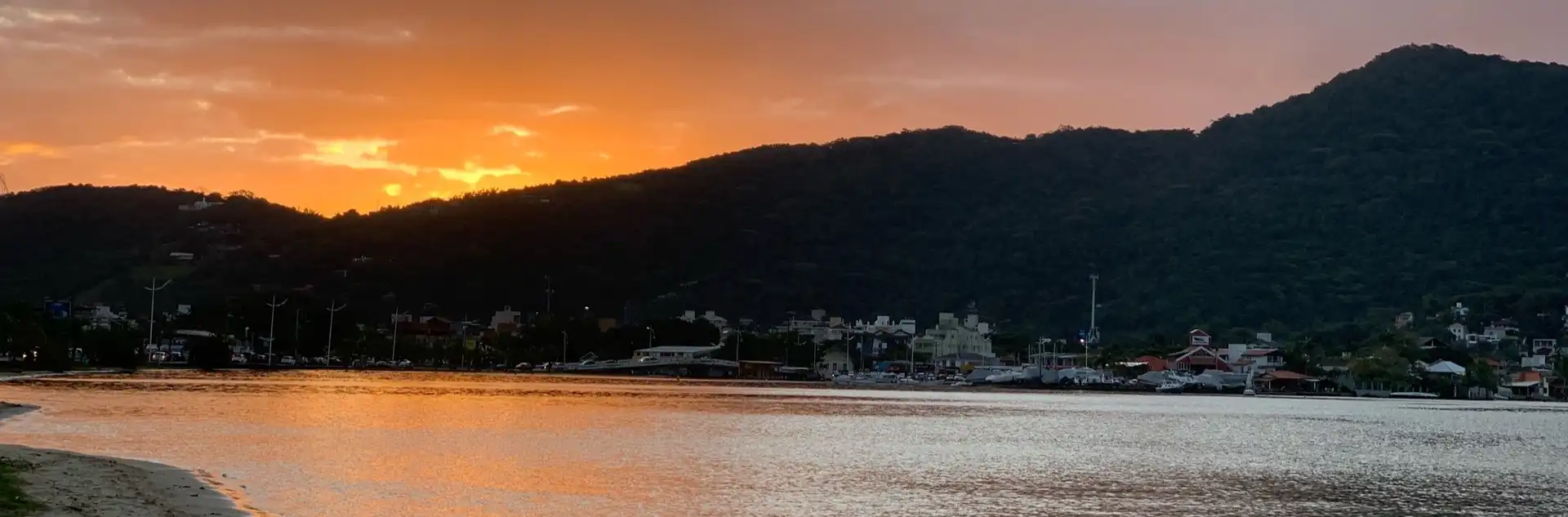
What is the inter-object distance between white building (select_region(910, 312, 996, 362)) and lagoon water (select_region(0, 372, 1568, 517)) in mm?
88519

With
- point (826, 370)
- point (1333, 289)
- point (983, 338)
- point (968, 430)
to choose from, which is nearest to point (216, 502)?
point (968, 430)

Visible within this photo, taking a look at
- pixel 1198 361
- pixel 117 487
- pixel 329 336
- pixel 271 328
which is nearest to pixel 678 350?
pixel 329 336

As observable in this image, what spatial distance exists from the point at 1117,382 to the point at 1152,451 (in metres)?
96.0

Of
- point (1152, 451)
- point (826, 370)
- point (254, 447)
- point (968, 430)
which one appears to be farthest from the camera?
point (826, 370)

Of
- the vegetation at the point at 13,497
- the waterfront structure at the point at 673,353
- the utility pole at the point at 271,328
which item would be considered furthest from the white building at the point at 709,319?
the vegetation at the point at 13,497

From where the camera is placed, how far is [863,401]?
312 ft

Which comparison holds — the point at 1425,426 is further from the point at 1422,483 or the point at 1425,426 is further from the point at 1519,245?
the point at 1519,245

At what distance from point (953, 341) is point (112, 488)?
150 metres

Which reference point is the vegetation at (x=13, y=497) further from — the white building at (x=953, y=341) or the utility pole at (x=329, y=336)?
the white building at (x=953, y=341)

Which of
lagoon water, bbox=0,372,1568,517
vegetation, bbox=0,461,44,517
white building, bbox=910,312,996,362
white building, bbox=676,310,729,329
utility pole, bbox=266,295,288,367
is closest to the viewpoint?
vegetation, bbox=0,461,44,517

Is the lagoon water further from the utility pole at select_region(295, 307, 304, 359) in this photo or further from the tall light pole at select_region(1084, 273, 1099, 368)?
the tall light pole at select_region(1084, 273, 1099, 368)

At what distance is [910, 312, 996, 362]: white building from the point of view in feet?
563

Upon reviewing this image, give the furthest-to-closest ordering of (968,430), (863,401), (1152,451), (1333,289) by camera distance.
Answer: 1. (1333,289)
2. (863,401)
3. (968,430)
4. (1152,451)

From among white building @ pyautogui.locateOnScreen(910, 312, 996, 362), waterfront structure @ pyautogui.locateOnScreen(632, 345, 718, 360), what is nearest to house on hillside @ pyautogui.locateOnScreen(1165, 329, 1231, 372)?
white building @ pyautogui.locateOnScreen(910, 312, 996, 362)
